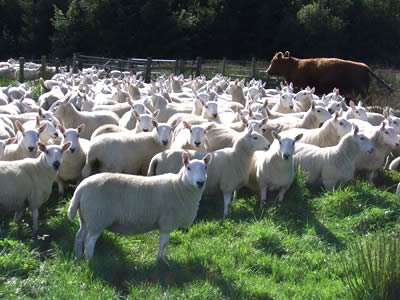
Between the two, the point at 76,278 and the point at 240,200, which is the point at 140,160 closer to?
the point at 240,200

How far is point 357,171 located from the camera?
405 inches

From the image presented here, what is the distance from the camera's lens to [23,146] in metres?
8.62

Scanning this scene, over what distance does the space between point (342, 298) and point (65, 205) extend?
372 centimetres

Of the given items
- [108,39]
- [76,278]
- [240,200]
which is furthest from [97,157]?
[108,39]

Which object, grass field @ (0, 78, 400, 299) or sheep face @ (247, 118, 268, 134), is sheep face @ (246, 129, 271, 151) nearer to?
sheep face @ (247, 118, 268, 134)

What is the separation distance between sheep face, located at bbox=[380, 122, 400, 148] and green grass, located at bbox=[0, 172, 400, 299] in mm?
1522

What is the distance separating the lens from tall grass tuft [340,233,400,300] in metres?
5.48

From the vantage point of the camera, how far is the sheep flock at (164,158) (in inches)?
259

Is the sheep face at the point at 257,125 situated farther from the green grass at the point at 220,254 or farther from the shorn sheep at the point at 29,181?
the shorn sheep at the point at 29,181

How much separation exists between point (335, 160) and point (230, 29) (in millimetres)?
31387

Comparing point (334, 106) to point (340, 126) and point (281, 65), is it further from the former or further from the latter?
point (281, 65)

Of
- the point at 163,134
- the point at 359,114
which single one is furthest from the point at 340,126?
the point at 163,134

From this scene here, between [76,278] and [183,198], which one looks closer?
[76,278]

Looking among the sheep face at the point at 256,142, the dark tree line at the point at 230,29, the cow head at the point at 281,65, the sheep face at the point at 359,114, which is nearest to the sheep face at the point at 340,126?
the sheep face at the point at 359,114
